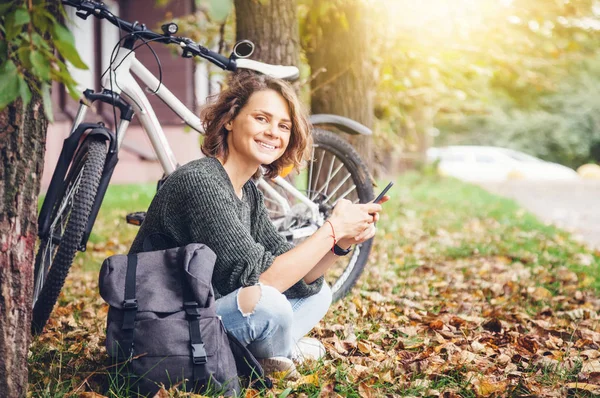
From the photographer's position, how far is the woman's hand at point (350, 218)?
109 inches

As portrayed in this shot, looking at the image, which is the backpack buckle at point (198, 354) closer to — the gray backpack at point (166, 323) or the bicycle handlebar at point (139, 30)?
the gray backpack at point (166, 323)

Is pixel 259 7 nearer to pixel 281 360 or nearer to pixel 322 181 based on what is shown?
pixel 322 181

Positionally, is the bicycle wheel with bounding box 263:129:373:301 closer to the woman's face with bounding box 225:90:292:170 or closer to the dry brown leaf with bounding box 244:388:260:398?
the woman's face with bounding box 225:90:292:170

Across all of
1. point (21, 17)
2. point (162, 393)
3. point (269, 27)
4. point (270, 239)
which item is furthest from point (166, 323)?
point (269, 27)

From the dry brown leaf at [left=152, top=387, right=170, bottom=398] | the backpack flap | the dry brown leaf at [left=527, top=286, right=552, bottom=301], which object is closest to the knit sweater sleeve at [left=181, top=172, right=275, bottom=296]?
the backpack flap

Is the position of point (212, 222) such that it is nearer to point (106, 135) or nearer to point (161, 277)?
point (161, 277)

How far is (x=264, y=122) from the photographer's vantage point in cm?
285

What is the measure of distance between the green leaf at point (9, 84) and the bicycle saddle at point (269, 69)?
74.4 inches

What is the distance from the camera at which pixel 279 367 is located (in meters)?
2.73

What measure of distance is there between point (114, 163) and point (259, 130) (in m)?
0.71

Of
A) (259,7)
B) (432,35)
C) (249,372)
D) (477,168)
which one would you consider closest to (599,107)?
(477,168)

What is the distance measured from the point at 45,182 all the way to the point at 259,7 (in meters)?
7.09

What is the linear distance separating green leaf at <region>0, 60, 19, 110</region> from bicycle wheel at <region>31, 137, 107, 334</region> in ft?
3.81

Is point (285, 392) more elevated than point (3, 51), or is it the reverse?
point (3, 51)
